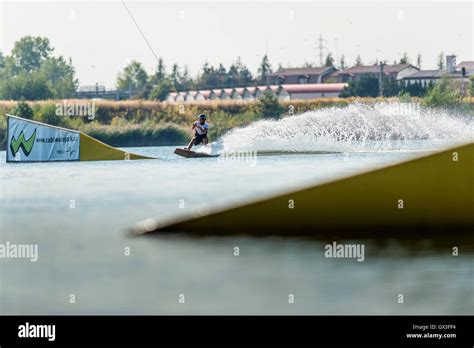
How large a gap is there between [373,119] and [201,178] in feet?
129

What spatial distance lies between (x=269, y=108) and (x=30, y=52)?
260ft

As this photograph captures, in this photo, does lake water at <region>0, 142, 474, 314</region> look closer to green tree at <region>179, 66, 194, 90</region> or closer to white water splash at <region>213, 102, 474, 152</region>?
white water splash at <region>213, 102, 474, 152</region>

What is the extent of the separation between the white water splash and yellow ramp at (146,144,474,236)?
28282mm

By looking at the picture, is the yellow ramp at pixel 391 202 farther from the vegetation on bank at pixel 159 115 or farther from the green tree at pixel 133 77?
the green tree at pixel 133 77

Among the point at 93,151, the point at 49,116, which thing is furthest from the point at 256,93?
the point at 93,151

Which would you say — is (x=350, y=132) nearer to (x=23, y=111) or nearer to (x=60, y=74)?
(x=23, y=111)

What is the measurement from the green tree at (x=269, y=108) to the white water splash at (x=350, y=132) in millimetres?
20877

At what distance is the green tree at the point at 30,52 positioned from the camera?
178 m

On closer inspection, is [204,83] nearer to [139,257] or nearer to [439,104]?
[439,104]

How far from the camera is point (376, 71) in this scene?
615 ft

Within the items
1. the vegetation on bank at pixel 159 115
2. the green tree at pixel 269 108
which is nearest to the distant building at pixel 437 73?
the vegetation on bank at pixel 159 115

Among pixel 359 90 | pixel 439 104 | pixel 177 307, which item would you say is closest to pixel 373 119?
pixel 439 104

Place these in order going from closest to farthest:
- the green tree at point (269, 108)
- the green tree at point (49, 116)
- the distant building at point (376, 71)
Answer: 1. the green tree at point (49, 116)
2. the green tree at point (269, 108)
3. the distant building at point (376, 71)
